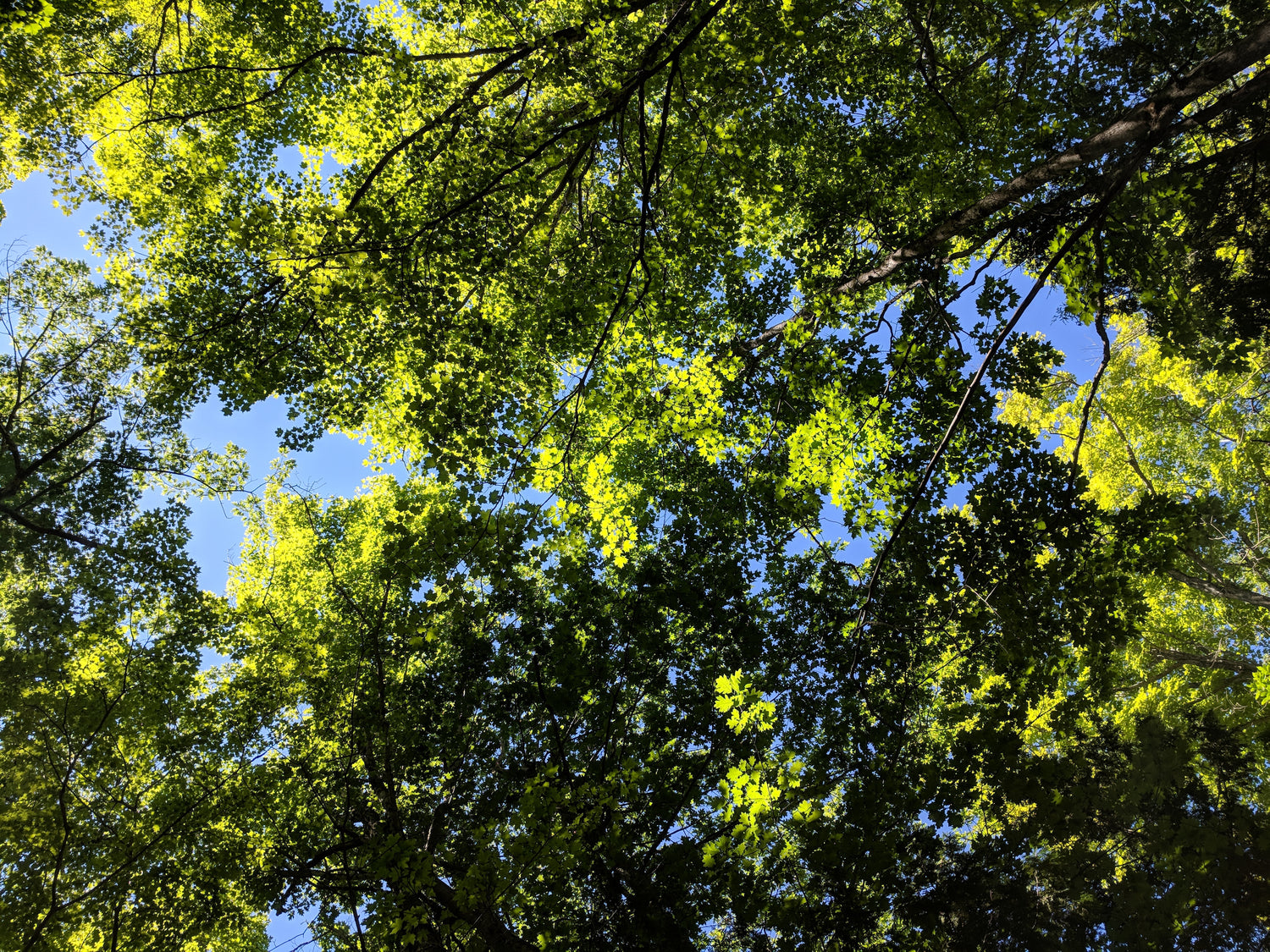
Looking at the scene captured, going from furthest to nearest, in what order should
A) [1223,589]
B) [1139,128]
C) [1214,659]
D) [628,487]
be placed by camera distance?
1. [1214,659]
2. [1223,589]
3. [628,487]
4. [1139,128]

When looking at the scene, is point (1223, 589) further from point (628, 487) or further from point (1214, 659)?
point (628, 487)

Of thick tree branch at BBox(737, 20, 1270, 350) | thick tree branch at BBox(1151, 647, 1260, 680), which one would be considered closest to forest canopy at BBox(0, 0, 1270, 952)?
thick tree branch at BBox(737, 20, 1270, 350)

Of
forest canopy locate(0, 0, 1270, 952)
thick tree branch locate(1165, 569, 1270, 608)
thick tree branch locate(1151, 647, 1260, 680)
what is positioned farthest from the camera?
thick tree branch locate(1151, 647, 1260, 680)

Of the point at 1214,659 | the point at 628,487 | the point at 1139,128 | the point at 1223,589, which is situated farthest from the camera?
the point at 1214,659

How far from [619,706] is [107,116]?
442 inches

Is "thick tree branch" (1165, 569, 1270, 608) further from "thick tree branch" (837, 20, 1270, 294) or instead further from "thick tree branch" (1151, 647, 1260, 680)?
"thick tree branch" (837, 20, 1270, 294)

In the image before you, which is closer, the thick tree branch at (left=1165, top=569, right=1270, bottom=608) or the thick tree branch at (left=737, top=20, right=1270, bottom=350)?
the thick tree branch at (left=737, top=20, right=1270, bottom=350)

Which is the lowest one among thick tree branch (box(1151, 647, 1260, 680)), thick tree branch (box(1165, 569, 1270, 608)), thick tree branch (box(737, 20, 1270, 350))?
thick tree branch (box(1151, 647, 1260, 680))

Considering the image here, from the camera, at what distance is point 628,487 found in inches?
360

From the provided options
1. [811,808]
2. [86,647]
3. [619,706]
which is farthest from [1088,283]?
[86,647]

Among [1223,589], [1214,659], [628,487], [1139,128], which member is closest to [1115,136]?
[1139,128]

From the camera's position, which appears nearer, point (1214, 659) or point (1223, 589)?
point (1223, 589)

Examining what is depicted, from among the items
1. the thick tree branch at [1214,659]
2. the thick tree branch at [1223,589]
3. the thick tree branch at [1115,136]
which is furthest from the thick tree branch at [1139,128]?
the thick tree branch at [1214,659]

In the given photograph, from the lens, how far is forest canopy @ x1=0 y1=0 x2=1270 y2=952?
4.37 m
